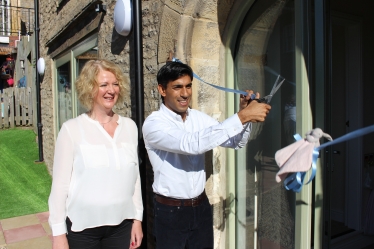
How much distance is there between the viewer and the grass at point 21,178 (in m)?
5.76

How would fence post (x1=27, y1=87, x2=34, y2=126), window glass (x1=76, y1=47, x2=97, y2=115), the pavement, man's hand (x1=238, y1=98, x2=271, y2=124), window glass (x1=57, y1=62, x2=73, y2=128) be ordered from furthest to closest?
fence post (x1=27, y1=87, x2=34, y2=126) < window glass (x1=57, y1=62, x2=73, y2=128) < window glass (x1=76, y1=47, x2=97, y2=115) < the pavement < man's hand (x1=238, y1=98, x2=271, y2=124)

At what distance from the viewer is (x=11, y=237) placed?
4.59 metres

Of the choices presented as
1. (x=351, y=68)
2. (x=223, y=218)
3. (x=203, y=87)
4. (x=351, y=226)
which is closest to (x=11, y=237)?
(x=223, y=218)

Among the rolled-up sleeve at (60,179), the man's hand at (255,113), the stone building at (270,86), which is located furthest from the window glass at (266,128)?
the rolled-up sleeve at (60,179)

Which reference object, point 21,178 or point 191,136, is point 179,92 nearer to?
point 191,136

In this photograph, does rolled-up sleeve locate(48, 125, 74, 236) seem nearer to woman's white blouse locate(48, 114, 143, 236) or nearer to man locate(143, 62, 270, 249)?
woman's white blouse locate(48, 114, 143, 236)

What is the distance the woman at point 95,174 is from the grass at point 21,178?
3.89m

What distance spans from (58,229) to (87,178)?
0.34 metres

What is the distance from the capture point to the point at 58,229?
6.79 ft

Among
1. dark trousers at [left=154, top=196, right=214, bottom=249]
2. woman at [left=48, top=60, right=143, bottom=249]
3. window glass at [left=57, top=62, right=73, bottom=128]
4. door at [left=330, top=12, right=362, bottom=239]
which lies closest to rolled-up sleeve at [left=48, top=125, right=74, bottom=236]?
woman at [left=48, top=60, right=143, bottom=249]

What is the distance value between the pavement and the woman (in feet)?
8.34

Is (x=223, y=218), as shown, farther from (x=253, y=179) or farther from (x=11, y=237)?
(x=11, y=237)

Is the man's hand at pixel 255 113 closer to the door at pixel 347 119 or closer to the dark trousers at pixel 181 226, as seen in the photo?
the dark trousers at pixel 181 226

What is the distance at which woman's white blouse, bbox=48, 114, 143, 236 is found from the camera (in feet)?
6.79
